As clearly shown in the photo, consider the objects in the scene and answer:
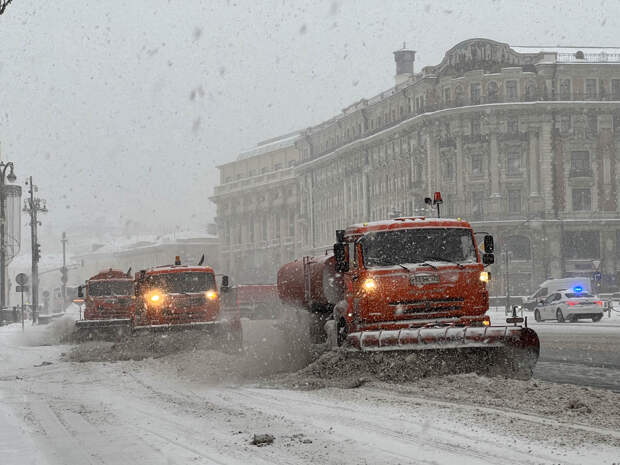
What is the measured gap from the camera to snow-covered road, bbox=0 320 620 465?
9.12m

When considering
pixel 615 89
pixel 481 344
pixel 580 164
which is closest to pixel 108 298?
pixel 481 344

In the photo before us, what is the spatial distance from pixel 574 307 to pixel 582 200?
46809 millimetres

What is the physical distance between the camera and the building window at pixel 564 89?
85000 millimetres

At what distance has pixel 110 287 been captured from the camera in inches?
1318

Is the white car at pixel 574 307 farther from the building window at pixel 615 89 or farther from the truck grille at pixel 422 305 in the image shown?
the building window at pixel 615 89

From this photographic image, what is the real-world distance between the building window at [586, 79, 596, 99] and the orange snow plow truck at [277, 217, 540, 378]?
2879 inches

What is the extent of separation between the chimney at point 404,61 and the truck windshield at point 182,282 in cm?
8498

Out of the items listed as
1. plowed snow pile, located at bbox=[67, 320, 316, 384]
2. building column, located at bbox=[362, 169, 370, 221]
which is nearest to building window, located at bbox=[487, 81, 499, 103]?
building column, located at bbox=[362, 169, 370, 221]

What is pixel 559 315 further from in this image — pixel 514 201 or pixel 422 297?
pixel 514 201

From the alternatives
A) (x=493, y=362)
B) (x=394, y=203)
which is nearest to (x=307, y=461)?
(x=493, y=362)

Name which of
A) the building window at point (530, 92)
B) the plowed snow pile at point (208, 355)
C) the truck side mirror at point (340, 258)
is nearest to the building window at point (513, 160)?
the building window at point (530, 92)

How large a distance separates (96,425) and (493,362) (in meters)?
5.72

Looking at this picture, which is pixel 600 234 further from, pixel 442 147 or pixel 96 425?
pixel 96 425

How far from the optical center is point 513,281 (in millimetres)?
82125
